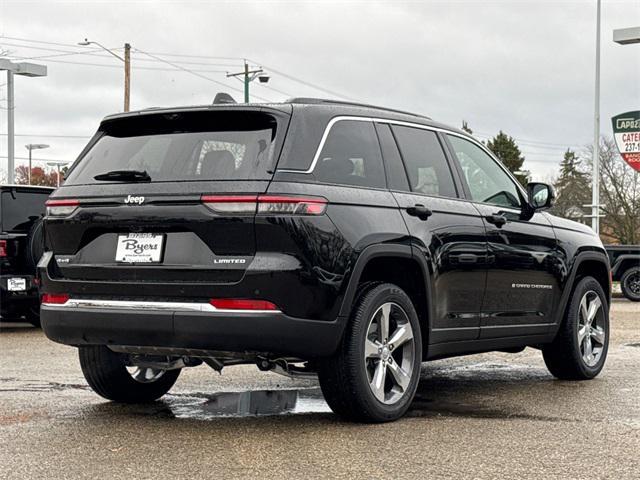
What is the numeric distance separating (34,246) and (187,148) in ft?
22.7

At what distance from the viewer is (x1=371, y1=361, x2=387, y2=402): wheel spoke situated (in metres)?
6.14

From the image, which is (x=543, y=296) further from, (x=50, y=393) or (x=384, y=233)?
(x=50, y=393)

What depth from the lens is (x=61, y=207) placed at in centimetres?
627

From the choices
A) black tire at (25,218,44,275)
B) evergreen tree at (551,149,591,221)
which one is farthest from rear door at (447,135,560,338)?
evergreen tree at (551,149,591,221)

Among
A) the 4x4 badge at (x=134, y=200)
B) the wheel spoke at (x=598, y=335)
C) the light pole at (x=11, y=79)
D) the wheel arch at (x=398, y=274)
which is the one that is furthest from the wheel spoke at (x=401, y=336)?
the light pole at (x=11, y=79)

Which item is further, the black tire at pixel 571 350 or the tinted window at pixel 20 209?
the tinted window at pixel 20 209

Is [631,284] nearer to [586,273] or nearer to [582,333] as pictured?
[586,273]

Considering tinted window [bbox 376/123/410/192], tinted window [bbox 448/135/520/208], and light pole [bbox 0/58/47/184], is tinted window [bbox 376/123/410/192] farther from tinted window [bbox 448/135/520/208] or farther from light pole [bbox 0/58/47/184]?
light pole [bbox 0/58/47/184]

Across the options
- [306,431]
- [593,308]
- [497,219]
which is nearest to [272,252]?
[306,431]

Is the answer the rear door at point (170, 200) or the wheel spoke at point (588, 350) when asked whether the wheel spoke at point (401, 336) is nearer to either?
the rear door at point (170, 200)

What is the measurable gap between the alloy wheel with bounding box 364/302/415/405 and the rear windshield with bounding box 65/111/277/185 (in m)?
1.16

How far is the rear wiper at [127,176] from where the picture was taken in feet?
19.9

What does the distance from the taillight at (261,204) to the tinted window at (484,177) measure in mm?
1997

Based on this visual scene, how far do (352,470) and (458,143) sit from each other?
324 centimetres
